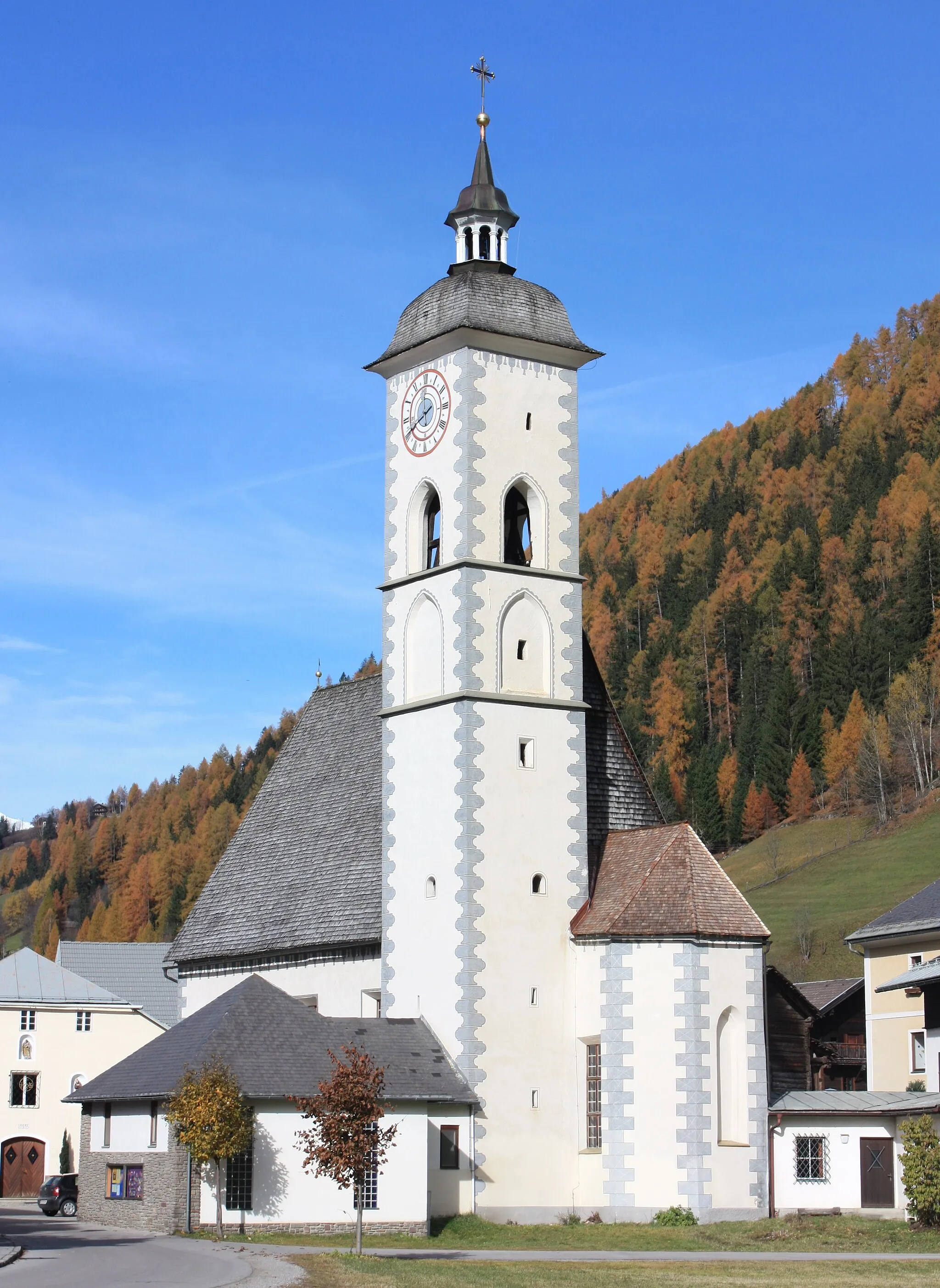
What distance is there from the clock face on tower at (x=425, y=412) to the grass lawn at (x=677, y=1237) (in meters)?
18.1

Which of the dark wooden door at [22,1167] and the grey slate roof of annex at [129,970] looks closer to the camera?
the dark wooden door at [22,1167]

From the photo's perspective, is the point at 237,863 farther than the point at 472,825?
Yes

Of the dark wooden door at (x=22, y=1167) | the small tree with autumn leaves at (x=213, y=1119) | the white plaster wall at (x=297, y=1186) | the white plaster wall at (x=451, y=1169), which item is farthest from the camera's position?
the dark wooden door at (x=22, y=1167)

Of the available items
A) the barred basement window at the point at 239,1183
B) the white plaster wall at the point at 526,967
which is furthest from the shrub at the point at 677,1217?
the barred basement window at the point at 239,1183

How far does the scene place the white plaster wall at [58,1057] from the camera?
61.5 meters

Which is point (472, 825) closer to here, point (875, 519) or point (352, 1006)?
point (352, 1006)

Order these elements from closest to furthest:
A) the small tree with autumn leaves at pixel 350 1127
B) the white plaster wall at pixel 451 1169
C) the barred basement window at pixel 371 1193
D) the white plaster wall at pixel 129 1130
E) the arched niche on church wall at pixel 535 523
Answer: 1. the small tree with autumn leaves at pixel 350 1127
2. the barred basement window at pixel 371 1193
3. the white plaster wall at pixel 129 1130
4. the white plaster wall at pixel 451 1169
5. the arched niche on church wall at pixel 535 523

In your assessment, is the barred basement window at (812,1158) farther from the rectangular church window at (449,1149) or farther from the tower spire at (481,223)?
the tower spire at (481,223)

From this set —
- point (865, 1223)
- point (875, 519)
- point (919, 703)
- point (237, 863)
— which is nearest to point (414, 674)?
point (237, 863)

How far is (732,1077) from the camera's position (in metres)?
40.7

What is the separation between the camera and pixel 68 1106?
6253 cm

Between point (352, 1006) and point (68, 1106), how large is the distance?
20.8 m

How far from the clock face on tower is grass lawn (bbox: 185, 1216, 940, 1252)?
18.1 m

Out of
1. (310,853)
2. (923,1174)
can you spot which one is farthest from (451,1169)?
(310,853)
